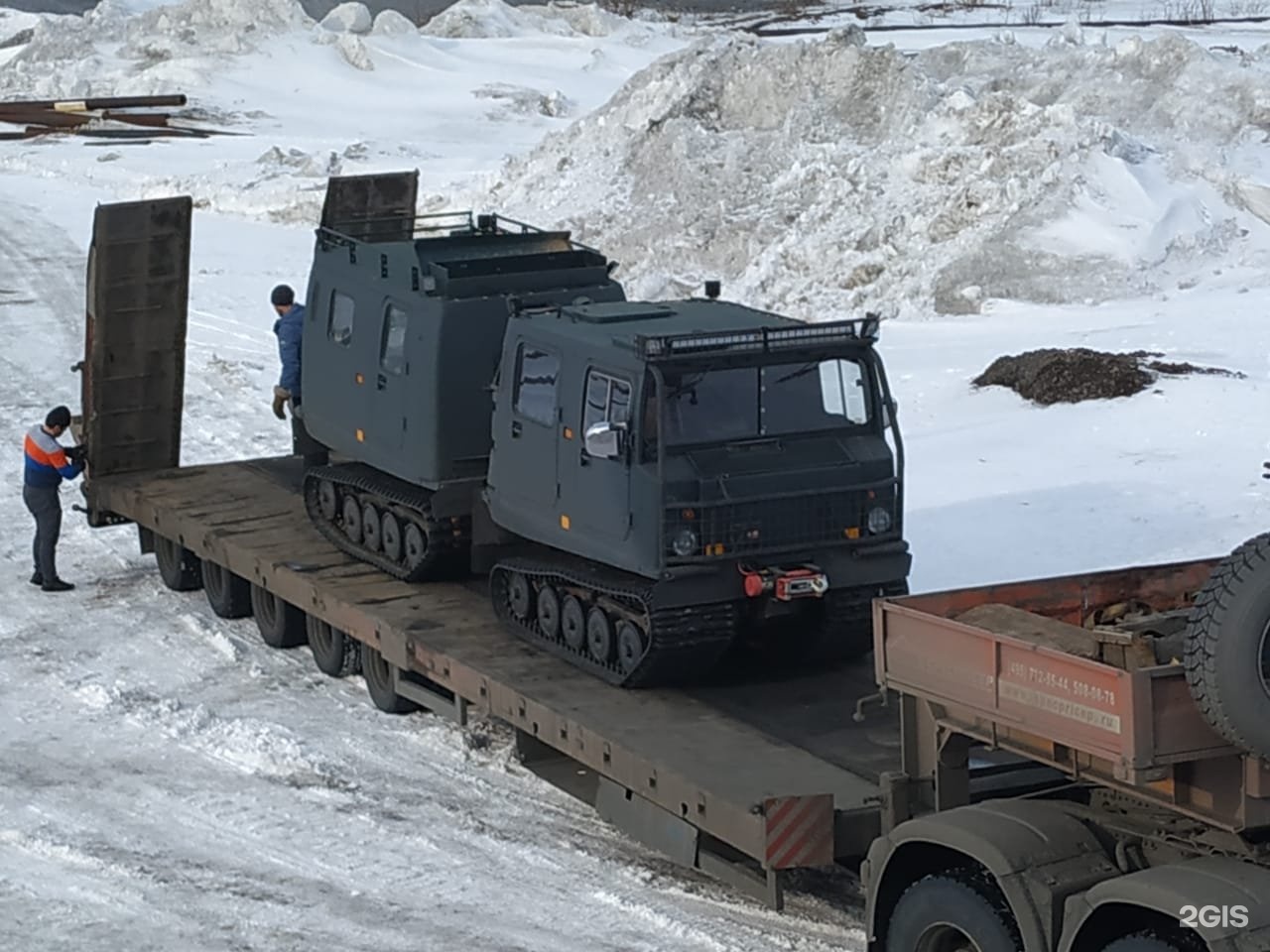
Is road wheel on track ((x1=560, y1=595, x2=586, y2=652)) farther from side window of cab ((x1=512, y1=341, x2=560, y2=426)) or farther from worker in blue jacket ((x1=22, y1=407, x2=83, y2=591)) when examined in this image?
worker in blue jacket ((x1=22, y1=407, x2=83, y2=591))

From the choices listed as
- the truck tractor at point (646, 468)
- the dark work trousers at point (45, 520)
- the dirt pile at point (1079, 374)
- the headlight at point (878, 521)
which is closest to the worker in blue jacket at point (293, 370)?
the dark work trousers at point (45, 520)

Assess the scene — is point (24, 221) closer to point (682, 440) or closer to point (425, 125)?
point (425, 125)

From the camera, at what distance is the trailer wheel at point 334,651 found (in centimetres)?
1483

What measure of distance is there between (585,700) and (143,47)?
39.9 meters

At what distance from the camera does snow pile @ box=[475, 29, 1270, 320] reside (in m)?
25.6

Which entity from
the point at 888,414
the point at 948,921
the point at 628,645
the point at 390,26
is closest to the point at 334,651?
the point at 628,645

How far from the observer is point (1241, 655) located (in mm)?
7625

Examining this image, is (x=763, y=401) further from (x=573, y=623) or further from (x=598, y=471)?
(x=573, y=623)

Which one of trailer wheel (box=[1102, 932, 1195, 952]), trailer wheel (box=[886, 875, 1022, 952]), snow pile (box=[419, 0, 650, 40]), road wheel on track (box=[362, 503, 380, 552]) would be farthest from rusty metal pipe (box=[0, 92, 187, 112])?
trailer wheel (box=[1102, 932, 1195, 952])

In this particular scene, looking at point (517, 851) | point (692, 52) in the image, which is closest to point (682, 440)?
point (517, 851)

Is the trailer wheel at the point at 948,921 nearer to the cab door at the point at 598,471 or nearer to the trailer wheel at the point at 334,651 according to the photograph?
the cab door at the point at 598,471

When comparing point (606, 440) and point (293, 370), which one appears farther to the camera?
point (293, 370)

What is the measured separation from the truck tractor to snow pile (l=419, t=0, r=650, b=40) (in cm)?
3885

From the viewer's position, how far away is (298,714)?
1413cm
